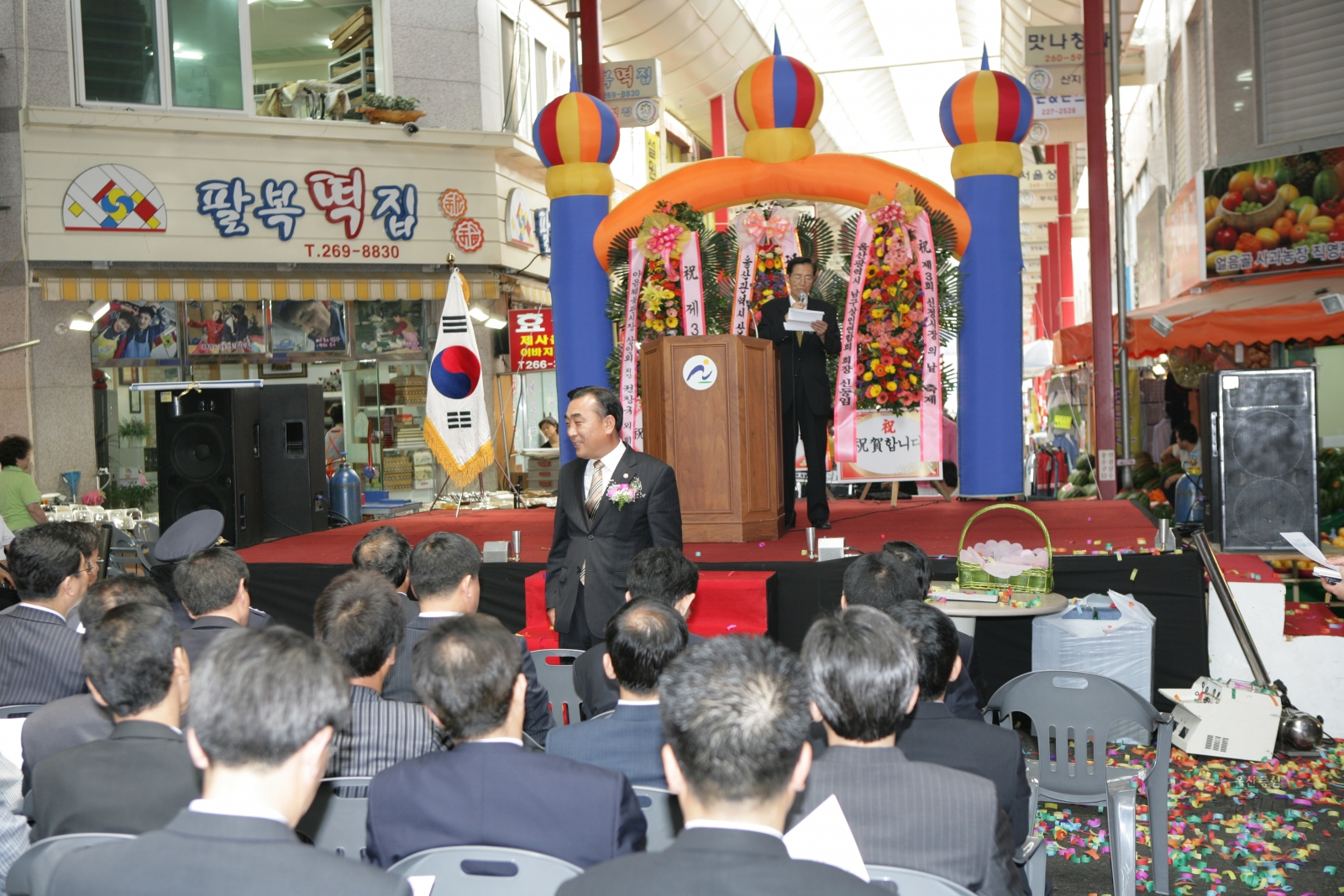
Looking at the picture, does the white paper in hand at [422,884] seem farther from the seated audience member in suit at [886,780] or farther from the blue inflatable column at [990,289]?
the blue inflatable column at [990,289]

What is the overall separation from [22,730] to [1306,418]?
5.59 meters

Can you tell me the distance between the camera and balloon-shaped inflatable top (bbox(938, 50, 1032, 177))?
7875mm

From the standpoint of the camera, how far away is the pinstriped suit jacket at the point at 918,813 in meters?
1.95

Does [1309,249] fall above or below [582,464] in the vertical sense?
above

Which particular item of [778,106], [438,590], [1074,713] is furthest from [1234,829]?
[778,106]

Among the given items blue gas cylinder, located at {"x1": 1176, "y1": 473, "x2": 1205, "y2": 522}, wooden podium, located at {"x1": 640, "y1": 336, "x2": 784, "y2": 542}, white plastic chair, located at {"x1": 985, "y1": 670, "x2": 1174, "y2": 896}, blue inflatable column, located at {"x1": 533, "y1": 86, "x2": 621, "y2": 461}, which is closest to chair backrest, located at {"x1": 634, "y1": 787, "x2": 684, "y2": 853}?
white plastic chair, located at {"x1": 985, "y1": 670, "x2": 1174, "y2": 896}

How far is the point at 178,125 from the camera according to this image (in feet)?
36.3

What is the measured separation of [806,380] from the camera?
7.04m

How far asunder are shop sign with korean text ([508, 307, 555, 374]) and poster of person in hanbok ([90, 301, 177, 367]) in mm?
3344

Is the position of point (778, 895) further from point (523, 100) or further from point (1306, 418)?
point (523, 100)

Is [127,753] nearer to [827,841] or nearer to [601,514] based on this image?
[827,841]

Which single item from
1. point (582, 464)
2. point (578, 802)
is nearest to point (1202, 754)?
point (582, 464)

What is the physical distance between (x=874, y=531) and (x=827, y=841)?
17.3 ft

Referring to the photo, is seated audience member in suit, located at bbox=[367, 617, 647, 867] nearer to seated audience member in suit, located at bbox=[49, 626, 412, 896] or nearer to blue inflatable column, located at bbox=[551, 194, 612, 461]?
seated audience member in suit, located at bbox=[49, 626, 412, 896]
